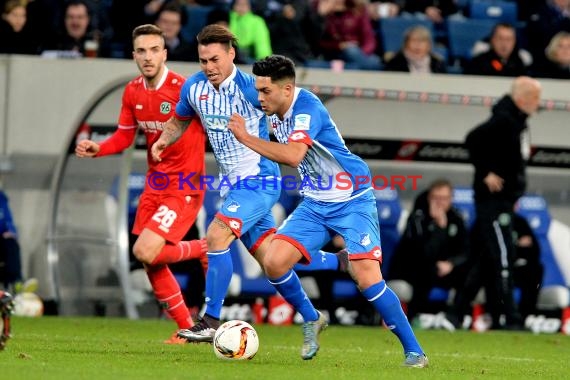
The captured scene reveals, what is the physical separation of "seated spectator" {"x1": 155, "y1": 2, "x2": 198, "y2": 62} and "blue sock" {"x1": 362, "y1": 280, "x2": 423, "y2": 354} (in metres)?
6.76

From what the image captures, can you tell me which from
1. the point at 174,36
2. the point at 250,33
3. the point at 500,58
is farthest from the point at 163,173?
the point at 500,58

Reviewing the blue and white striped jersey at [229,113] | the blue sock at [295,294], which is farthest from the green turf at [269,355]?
the blue and white striped jersey at [229,113]

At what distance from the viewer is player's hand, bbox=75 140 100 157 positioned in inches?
400

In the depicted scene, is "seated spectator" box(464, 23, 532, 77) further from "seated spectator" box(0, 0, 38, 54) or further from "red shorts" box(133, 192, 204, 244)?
"red shorts" box(133, 192, 204, 244)

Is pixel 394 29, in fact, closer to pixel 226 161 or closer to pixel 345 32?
pixel 345 32

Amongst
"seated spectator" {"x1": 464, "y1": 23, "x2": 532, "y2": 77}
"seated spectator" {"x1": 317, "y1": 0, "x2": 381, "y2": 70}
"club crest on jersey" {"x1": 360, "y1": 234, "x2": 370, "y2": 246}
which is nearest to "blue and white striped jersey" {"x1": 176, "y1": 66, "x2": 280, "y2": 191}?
"club crest on jersey" {"x1": 360, "y1": 234, "x2": 370, "y2": 246}

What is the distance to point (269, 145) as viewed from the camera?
8.51 metres

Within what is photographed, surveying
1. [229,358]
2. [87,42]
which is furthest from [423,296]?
[229,358]

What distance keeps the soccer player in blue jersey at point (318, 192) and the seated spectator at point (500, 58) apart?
689 cm

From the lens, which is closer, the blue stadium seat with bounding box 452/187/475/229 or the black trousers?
the black trousers

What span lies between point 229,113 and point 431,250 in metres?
5.20

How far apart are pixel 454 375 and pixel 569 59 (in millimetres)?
8073

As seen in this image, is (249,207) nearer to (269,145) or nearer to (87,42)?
(269,145)

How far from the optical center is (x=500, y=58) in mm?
15727
